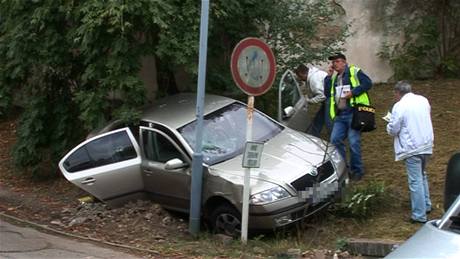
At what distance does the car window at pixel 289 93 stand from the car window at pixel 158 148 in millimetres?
2187

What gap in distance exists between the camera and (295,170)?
796 cm

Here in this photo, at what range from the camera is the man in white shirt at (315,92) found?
10.2 m

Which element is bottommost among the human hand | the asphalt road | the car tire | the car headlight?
the asphalt road

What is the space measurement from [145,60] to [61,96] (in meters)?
2.17

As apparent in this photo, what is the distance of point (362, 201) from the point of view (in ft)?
26.6

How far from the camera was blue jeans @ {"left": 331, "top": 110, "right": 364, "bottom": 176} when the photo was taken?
9.33 m

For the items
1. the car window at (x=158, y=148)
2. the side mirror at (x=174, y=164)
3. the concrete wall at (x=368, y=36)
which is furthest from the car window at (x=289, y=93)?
the concrete wall at (x=368, y=36)

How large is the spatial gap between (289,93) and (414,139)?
2.74 m

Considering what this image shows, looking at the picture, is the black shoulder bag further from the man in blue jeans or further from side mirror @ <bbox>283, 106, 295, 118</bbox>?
side mirror @ <bbox>283, 106, 295, 118</bbox>

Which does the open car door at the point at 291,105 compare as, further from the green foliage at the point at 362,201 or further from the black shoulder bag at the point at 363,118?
the green foliage at the point at 362,201

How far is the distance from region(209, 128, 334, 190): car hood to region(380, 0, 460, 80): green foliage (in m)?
6.44

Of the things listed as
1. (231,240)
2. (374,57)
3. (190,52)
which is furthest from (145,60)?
(374,57)

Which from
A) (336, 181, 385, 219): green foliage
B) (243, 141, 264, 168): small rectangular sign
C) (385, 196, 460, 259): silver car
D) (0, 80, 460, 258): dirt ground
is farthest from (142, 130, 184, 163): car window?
(385, 196, 460, 259): silver car

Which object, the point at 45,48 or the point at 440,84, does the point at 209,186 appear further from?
the point at 440,84
